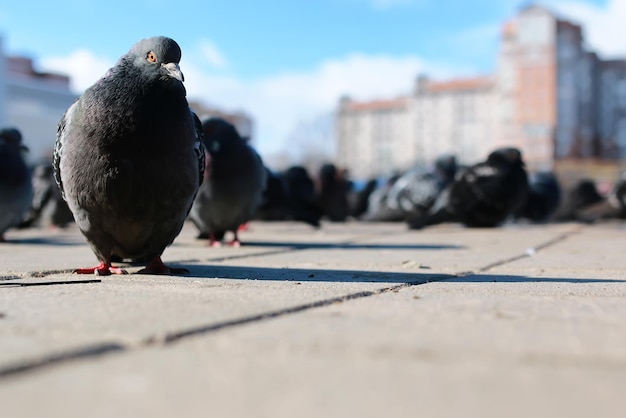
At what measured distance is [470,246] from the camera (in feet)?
21.1

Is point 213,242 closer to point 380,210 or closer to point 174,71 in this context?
point 174,71

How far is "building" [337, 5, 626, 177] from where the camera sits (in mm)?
73000

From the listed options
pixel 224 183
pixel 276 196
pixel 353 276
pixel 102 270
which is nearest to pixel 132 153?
pixel 102 270

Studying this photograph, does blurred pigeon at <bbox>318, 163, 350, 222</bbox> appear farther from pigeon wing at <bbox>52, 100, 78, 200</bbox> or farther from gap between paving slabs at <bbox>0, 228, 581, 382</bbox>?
gap between paving slabs at <bbox>0, 228, 581, 382</bbox>

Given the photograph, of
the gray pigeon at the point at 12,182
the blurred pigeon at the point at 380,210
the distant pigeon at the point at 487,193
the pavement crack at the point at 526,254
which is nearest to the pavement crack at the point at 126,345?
the pavement crack at the point at 526,254

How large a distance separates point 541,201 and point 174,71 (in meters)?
10.9

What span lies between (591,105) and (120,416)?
82.6 m

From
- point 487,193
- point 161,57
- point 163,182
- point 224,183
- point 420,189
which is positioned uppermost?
point 420,189

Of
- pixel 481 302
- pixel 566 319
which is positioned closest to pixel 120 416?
pixel 566 319

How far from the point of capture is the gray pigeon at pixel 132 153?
3.52 m

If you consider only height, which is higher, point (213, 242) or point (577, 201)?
point (577, 201)

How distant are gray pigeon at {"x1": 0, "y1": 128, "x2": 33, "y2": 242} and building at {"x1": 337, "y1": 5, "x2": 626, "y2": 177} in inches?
2268

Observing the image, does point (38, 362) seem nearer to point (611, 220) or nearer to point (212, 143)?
point (212, 143)

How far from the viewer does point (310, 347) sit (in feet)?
5.65
